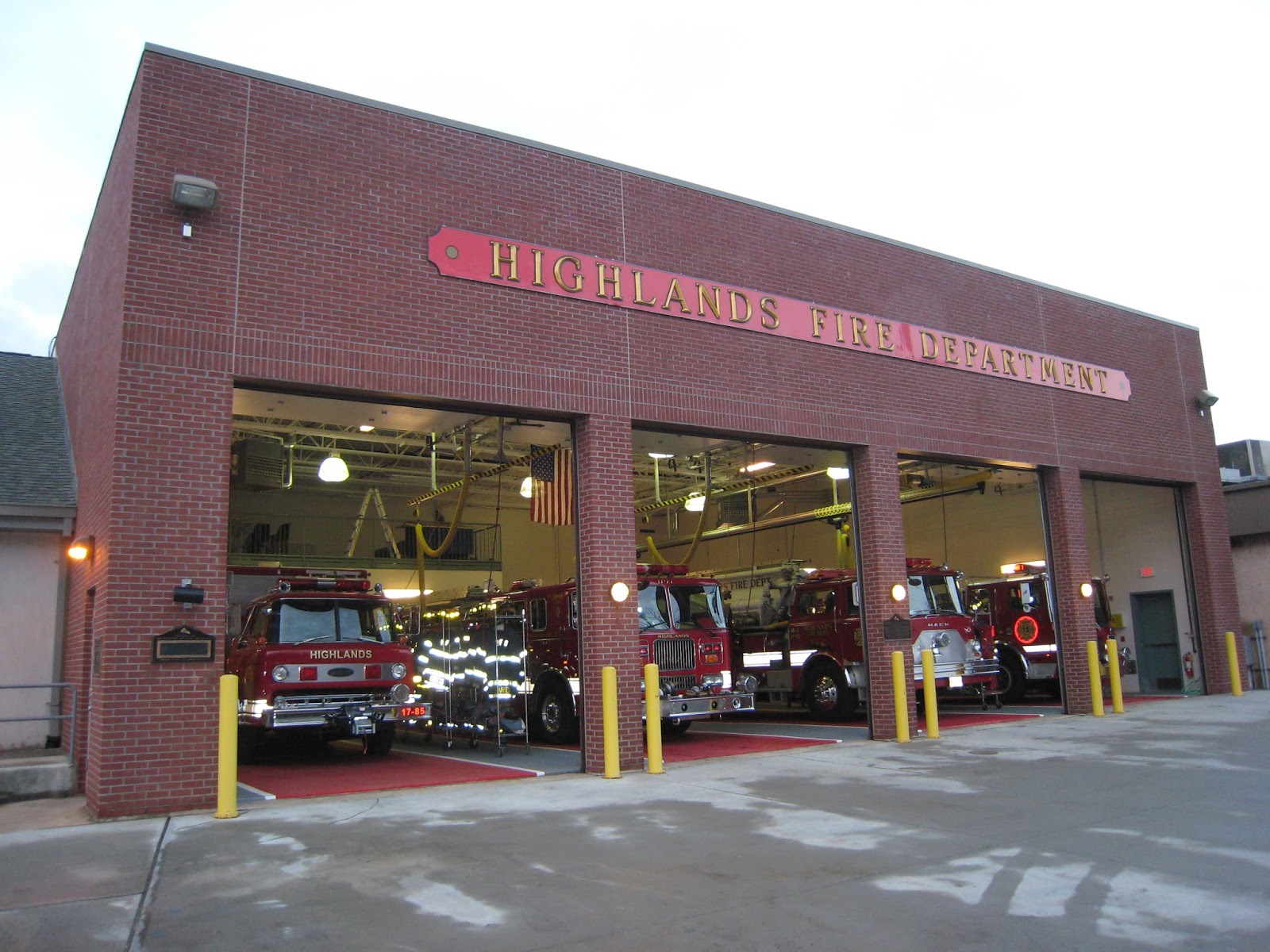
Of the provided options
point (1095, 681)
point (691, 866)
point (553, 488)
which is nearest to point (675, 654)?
point (553, 488)

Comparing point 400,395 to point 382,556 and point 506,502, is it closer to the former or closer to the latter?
point 382,556

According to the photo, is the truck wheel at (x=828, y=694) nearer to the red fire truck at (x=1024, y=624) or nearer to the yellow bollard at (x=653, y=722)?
the red fire truck at (x=1024, y=624)

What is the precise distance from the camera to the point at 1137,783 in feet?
29.1

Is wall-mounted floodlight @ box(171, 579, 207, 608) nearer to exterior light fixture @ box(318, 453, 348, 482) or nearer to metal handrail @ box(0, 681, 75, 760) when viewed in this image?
metal handrail @ box(0, 681, 75, 760)

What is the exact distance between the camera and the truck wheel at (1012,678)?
758 inches

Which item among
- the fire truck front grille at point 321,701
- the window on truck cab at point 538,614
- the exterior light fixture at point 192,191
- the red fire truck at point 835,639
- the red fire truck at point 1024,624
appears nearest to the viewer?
the exterior light fixture at point 192,191

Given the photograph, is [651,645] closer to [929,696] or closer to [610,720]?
[610,720]

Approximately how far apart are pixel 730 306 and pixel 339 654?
22.0 ft

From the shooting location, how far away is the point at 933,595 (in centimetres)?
1631

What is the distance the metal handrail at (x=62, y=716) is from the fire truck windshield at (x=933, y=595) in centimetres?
1180

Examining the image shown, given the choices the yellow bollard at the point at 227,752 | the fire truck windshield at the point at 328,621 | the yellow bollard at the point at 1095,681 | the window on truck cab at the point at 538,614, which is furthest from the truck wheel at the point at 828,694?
the yellow bollard at the point at 227,752

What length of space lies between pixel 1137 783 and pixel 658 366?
679 centimetres

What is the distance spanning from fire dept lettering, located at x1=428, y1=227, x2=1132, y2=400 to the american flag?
253 cm

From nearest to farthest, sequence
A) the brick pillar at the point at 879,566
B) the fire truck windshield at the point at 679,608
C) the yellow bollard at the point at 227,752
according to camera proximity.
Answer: the yellow bollard at the point at 227,752 < the brick pillar at the point at 879,566 < the fire truck windshield at the point at 679,608
